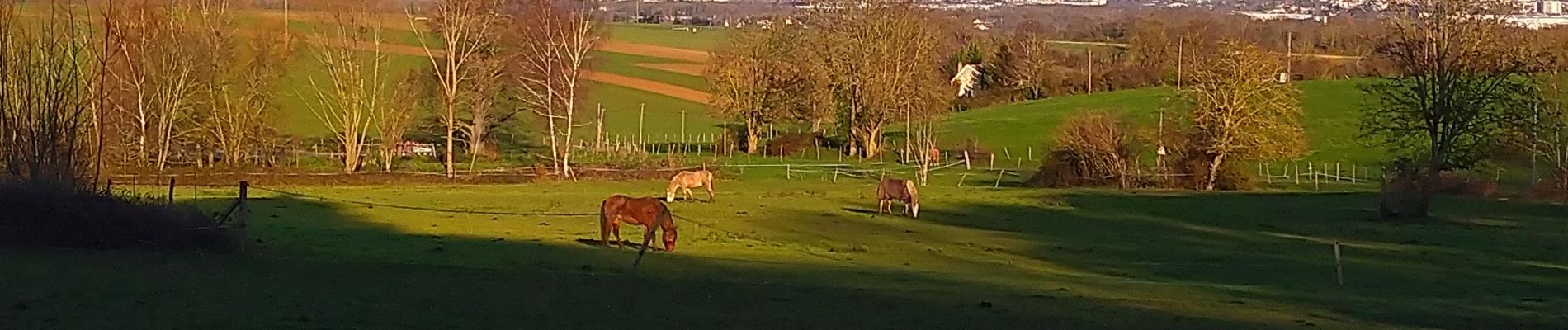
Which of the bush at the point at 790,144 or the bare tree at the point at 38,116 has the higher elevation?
the bare tree at the point at 38,116

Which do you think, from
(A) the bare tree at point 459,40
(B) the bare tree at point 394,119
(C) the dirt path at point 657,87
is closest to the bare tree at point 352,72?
(B) the bare tree at point 394,119

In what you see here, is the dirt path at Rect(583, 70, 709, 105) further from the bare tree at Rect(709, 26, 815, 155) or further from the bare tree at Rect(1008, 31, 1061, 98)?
the bare tree at Rect(709, 26, 815, 155)

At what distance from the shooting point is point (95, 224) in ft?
65.3

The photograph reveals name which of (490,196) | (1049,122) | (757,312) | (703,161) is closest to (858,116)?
(703,161)

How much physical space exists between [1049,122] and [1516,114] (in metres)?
42.8

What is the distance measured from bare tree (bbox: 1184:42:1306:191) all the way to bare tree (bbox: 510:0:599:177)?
22476mm

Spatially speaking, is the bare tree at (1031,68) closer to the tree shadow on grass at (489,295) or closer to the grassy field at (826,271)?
the grassy field at (826,271)

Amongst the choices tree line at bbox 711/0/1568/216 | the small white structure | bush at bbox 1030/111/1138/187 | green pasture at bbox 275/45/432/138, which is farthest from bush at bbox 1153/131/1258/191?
the small white structure

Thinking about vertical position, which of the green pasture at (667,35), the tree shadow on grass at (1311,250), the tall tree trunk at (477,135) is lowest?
the tree shadow on grass at (1311,250)

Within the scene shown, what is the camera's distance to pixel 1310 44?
388 ft

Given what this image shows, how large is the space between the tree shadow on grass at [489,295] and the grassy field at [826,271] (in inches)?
2.2

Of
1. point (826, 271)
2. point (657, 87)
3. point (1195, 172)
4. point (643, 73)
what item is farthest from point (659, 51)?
point (826, 271)

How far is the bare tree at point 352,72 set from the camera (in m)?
59.2

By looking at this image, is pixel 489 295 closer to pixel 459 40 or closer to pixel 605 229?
pixel 605 229
